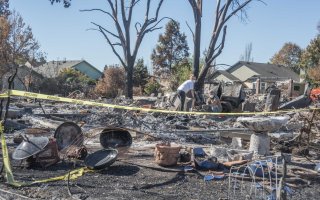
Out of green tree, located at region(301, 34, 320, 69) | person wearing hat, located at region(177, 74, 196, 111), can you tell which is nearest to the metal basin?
person wearing hat, located at region(177, 74, 196, 111)

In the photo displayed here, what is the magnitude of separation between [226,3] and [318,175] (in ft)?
76.9

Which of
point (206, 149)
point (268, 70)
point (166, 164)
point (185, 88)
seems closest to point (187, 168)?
point (166, 164)

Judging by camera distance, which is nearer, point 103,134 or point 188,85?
point 103,134

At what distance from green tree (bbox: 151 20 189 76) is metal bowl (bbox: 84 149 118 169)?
194 feet

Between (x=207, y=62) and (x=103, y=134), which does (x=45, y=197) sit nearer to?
(x=103, y=134)

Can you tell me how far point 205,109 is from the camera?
20.9m

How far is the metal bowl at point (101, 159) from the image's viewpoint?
311 inches

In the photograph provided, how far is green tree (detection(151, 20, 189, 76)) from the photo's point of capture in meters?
68.0

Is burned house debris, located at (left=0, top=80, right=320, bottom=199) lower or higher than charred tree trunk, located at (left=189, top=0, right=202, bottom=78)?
lower

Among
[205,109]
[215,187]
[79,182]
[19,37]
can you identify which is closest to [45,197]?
[79,182]

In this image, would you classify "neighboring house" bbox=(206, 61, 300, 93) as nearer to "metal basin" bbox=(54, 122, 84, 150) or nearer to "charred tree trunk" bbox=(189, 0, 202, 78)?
"charred tree trunk" bbox=(189, 0, 202, 78)

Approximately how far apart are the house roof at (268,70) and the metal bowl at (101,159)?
211 ft

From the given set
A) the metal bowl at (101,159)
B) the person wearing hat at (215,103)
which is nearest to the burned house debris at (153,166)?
the metal bowl at (101,159)

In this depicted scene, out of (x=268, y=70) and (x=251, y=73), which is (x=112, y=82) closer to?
(x=251, y=73)
